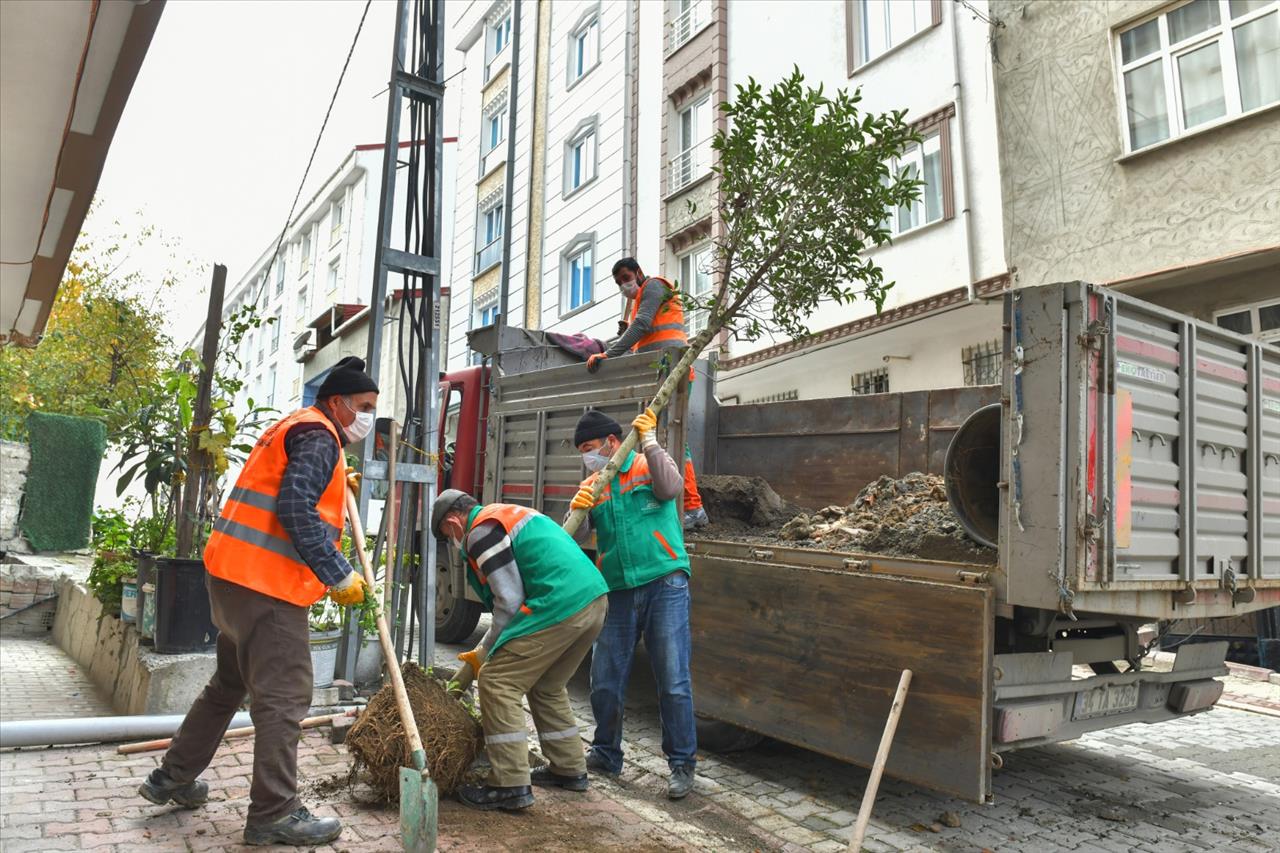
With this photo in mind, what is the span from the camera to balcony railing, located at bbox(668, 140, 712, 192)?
602 inches

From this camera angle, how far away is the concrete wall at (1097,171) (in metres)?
8.70

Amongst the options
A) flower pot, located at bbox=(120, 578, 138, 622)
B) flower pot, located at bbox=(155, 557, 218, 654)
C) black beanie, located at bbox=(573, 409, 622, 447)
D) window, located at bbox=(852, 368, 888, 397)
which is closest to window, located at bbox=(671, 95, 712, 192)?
window, located at bbox=(852, 368, 888, 397)

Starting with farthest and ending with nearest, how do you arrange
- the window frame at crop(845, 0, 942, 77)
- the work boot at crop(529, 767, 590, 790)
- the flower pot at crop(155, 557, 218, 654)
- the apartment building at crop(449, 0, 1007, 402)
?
the window frame at crop(845, 0, 942, 77) < the apartment building at crop(449, 0, 1007, 402) < the flower pot at crop(155, 557, 218, 654) < the work boot at crop(529, 767, 590, 790)

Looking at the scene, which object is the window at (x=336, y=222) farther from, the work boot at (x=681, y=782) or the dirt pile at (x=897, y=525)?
the work boot at (x=681, y=782)

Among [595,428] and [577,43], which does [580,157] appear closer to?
[577,43]

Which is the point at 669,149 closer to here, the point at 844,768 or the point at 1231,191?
the point at 1231,191

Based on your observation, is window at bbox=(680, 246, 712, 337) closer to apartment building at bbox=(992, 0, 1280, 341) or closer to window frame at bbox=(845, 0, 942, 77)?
window frame at bbox=(845, 0, 942, 77)

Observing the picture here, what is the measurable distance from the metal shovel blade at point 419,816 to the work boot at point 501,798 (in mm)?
585

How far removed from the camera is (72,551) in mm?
13195

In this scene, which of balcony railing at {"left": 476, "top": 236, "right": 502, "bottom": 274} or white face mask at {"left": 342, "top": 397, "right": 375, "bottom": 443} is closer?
white face mask at {"left": 342, "top": 397, "right": 375, "bottom": 443}

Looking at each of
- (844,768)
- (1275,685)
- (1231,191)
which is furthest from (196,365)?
(1231,191)

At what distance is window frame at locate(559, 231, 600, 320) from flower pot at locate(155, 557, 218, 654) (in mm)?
12704

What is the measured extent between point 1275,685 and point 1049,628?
485 centimetres

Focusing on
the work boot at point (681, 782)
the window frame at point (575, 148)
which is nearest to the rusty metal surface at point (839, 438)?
the work boot at point (681, 782)
